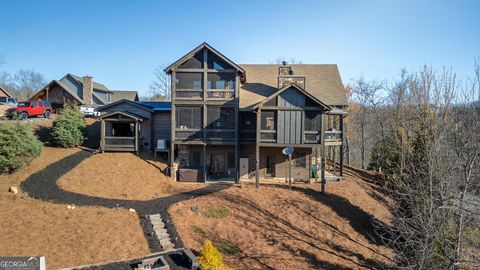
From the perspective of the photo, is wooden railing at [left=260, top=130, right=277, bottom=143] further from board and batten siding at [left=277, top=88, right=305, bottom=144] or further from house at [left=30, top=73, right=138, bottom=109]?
house at [left=30, top=73, right=138, bottom=109]

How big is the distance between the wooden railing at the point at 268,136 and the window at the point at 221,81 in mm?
4208

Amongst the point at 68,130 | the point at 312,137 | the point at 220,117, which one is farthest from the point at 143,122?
the point at 312,137

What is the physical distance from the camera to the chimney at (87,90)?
122 feet

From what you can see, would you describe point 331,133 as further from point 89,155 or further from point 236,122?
point 89,155

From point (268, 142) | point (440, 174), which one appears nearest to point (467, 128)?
point (440, 174)

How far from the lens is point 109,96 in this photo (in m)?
43.6

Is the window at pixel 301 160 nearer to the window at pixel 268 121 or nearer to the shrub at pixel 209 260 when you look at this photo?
the window at pixel 268 121

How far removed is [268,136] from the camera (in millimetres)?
20469

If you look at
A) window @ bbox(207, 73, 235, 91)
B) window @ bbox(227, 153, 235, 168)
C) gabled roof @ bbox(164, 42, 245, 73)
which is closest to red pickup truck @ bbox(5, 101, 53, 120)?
gabled roof @ bbox(164, 42, 245, 73)

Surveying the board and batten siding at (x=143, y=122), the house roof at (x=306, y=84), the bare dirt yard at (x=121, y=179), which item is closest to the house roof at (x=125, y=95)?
the board and batten siding at (x=143, y=122)

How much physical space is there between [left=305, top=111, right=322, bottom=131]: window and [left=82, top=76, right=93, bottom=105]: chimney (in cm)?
3030

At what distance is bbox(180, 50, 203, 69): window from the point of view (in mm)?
21453

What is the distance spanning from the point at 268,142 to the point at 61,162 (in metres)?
14.7

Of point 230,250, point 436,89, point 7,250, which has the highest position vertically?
point 436,89
